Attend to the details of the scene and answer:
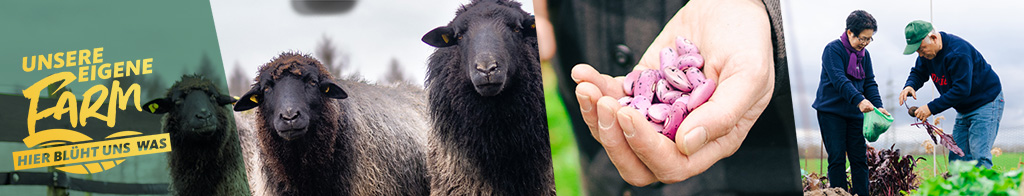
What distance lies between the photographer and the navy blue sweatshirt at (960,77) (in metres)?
4.23

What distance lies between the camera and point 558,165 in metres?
4.03

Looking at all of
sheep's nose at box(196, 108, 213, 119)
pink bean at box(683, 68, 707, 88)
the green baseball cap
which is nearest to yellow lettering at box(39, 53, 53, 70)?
sheep's nose at box(196, 108, 213, 119)

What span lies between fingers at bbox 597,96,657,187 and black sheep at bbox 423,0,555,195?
2.98ft

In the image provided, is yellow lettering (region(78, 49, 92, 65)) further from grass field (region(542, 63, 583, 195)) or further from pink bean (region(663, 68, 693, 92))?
pink bean (region(663, 68, 693, 92))

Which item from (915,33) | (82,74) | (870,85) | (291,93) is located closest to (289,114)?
(291,93)

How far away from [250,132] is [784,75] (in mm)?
3681

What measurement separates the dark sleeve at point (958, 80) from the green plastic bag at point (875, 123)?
0.51 meters

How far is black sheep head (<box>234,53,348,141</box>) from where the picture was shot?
4.57 m

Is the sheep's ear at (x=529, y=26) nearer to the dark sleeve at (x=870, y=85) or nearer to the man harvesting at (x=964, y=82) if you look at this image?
the dark sleeve at (x=870, y=85)

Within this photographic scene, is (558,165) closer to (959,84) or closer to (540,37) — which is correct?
(540,37)

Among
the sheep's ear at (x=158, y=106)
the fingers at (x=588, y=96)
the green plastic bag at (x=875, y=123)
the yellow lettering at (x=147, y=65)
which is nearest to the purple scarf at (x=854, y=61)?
the green plastic bag at (x=875, y=123)

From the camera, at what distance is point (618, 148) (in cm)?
322

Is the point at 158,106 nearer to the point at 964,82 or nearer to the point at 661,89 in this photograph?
the point at 661,89

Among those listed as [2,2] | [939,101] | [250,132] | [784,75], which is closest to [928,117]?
[939,101]
